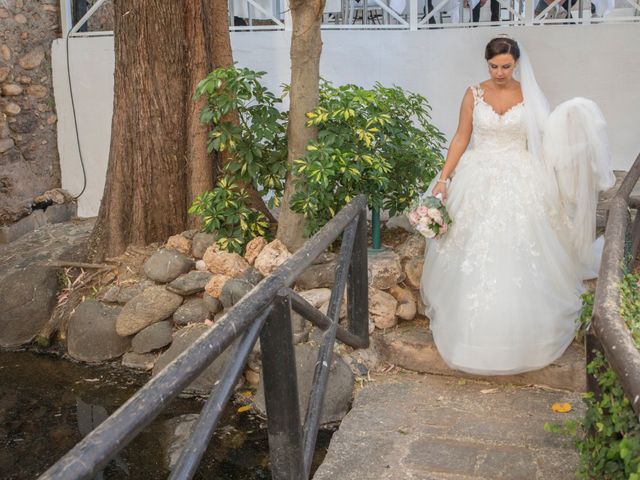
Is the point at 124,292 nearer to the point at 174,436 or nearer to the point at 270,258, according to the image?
the point at 270,258

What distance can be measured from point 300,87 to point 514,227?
5.77 ft

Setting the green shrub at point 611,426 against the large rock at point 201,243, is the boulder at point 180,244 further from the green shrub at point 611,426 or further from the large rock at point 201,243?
the green shrub at point 611,426

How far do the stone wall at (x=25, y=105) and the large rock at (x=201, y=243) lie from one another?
261 centimetres

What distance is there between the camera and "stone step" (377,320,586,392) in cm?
441

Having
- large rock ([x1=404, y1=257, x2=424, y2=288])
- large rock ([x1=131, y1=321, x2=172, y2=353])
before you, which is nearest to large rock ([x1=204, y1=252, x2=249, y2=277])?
large rock ([x1=131, y1=321, x2=172, y2=353])

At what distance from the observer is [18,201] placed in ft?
26.0

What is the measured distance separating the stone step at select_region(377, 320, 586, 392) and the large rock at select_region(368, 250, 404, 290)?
29 centimetres

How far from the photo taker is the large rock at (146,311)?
5844mm

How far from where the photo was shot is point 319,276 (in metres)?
5.43

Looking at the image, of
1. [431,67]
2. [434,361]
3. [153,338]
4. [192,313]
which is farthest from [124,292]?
[431,67]

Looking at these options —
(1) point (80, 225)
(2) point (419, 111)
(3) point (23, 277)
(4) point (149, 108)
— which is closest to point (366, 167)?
(2) point (419, 111)

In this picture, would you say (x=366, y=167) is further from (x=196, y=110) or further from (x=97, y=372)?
(x=97, y=372)

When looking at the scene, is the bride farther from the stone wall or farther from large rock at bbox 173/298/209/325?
the stone wall

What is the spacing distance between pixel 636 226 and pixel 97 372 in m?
3.66
